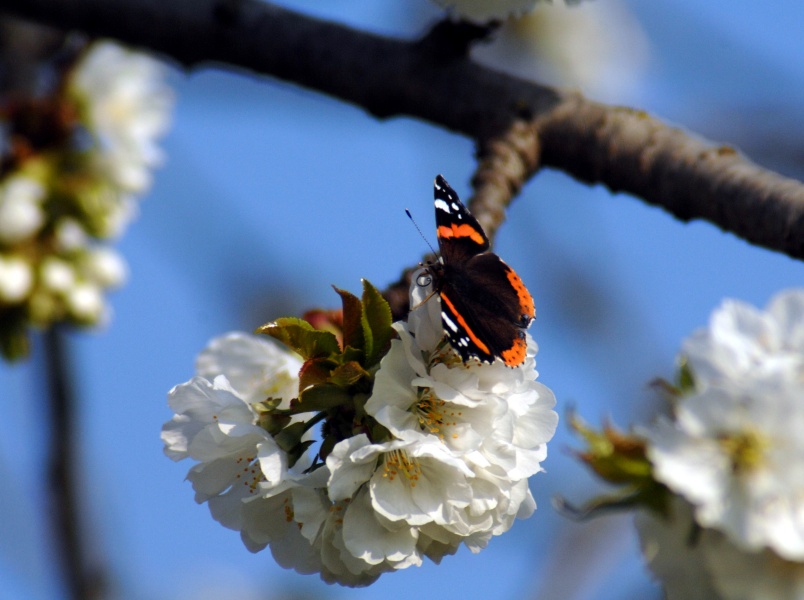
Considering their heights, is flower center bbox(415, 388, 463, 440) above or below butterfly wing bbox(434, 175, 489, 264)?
below

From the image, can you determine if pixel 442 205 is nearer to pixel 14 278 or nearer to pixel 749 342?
pixel 749 342

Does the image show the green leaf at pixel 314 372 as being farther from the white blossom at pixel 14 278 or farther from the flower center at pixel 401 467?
the white blossom at pixel 14 278

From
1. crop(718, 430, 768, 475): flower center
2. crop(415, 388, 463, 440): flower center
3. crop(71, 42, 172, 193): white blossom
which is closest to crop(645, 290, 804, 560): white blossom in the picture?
crop(718, 430, 768, 475): flower center

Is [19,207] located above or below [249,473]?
above

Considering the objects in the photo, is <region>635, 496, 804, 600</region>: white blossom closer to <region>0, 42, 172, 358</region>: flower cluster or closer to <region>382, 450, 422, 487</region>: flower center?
<region>382, 450, 422, 487</region>: flower center

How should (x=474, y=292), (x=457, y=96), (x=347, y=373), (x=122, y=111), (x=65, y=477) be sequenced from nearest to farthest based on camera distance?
(x=347, y=373), (x=474, y=292), (x=457, y=96), (x=65, y=477), (x=122, y=111)

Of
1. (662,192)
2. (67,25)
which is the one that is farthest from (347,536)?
(67,25)

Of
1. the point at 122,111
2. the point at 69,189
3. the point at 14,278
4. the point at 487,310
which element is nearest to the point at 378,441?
the point at 487,310
